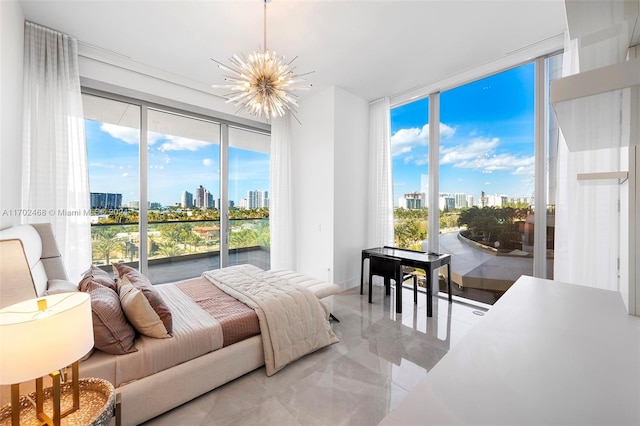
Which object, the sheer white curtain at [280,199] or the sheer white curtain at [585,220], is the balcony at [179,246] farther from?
the sheer white curtain at [585,220]

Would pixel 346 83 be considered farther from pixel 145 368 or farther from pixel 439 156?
pixel 145 368

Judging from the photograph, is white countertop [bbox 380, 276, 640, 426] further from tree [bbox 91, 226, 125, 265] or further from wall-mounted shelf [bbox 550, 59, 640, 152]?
tree [bbox 91, 226, 125, 265]

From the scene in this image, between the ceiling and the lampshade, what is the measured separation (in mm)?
2439

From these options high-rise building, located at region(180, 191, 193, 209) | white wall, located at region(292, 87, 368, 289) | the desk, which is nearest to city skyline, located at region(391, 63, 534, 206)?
white wall, located at region(292, 87, 368, 289)

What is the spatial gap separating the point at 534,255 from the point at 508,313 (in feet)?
8.71

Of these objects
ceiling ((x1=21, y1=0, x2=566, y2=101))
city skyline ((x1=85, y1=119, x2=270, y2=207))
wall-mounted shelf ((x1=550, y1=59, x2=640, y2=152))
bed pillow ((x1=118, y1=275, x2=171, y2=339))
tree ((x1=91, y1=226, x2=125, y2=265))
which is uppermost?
ceiling ((x1=21, y1=0, x2=566, y2=101))

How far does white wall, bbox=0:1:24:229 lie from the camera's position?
1834mm

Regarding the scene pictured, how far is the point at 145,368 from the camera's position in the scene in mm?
1539

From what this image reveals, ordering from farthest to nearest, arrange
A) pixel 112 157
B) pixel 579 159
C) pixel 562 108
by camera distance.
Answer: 1. pixel 112 157
2. pixel 579 159
3. pixel 562 108

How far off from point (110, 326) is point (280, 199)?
9.95 ft

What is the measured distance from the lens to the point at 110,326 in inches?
58.1

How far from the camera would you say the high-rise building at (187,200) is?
371 cm

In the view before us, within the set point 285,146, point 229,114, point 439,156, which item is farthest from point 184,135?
point 439,156

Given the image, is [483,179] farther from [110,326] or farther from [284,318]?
[110,326]
